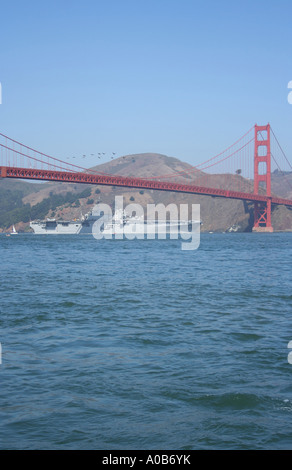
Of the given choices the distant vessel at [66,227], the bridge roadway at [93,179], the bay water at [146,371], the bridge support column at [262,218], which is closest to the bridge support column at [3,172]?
the bridge roadway at [93,179]

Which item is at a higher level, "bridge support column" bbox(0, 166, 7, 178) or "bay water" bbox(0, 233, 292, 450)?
"bridge support column" bbox(0, 166, 7, 178)

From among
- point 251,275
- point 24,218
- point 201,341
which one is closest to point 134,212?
point 24,218

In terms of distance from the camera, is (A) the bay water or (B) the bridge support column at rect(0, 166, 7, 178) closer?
(A) the bay water

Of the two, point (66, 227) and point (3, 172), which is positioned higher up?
point (3, 172)

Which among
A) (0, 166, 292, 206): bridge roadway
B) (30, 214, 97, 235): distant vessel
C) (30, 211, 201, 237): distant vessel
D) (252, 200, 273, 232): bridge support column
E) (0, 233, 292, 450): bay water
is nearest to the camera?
(0, 233, 292, 450): bay water

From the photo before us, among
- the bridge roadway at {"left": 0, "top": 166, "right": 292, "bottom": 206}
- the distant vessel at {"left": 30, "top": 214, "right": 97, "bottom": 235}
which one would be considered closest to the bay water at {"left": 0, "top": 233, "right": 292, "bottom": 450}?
the bridge roadway at {"left": 0, "top": 166, "right": 292, "bottom": 206}

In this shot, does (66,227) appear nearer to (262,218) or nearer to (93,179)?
Result: (262,218)

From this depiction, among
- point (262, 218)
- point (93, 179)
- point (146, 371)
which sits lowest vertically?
point (146, 371)

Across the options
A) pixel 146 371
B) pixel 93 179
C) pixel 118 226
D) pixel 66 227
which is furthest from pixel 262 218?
pixel 146 371

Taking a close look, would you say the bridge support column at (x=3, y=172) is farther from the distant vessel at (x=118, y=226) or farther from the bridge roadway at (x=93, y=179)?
the distant vessel at (x=118, y=226)

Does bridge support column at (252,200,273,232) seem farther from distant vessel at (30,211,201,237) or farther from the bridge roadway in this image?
distant vessel at (30,211,201,237)
